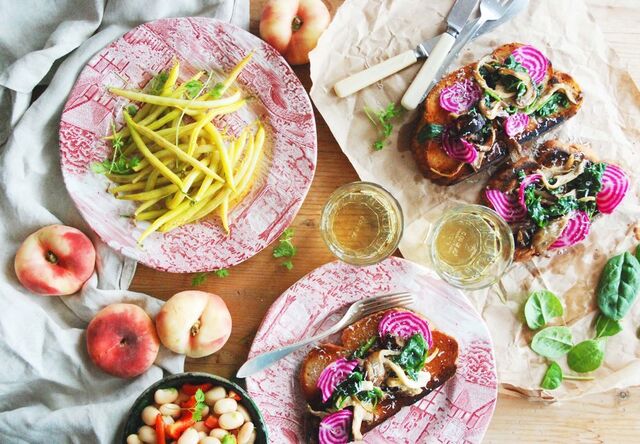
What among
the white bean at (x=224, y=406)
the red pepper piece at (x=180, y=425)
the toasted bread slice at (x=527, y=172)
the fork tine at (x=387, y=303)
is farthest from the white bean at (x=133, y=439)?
the toasted bread slice at (x=527, y=172)

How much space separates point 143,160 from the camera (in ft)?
10.7

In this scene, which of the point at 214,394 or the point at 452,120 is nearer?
the point at 214,394

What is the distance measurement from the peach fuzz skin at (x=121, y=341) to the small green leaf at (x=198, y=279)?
308 mm

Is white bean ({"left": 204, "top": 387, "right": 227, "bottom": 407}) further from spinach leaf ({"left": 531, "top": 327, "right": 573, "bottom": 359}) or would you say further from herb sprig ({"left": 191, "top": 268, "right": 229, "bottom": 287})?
spinach leaf ({"left": 531, "top": 327, "right": 573, "bottom": 359})

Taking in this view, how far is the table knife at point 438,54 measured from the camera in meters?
3.34

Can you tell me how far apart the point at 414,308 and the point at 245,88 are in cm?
134

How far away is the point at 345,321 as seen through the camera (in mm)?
3281

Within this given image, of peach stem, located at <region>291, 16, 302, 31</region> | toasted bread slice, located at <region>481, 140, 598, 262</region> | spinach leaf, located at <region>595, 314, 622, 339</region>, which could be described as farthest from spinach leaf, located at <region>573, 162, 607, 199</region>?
peach stem, located at <region>291, 16, 302, 31</region>

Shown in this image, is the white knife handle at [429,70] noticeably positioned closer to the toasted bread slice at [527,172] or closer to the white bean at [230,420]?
the toasted bread slice at [527,172]

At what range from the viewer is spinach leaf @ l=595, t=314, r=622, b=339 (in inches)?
133

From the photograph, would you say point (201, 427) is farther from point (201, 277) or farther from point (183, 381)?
point (201, 277)

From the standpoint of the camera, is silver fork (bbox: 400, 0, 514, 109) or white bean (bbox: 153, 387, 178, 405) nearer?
white bean (bbox: 153, 387, 178, 405)

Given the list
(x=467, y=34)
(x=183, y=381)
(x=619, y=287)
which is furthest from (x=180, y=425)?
(x=467, y=34)

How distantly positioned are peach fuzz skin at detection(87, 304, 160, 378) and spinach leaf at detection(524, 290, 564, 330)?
179 centimetres
